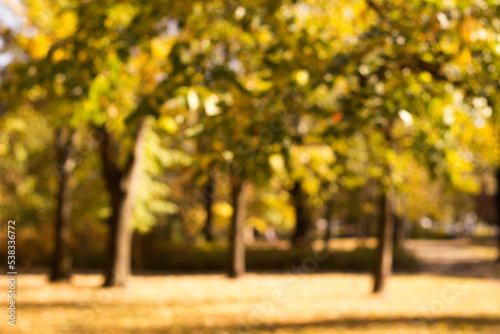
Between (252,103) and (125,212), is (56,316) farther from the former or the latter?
(252,103)

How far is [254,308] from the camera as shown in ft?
34.0

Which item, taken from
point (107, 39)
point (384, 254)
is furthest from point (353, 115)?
point (384, 254)

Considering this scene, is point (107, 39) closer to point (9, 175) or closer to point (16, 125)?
point (16, 125)

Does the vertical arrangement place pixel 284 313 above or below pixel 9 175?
below

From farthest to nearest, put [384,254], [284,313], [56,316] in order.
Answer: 1. [384,254]
2. [284,313]
3. [56,316]

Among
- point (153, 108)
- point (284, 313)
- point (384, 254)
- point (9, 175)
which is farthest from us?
point (9, 175)

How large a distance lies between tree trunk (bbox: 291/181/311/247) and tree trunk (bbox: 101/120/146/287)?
14568 mm

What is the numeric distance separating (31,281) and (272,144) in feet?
43.0

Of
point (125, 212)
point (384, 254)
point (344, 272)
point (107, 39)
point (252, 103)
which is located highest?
point (107, 39)

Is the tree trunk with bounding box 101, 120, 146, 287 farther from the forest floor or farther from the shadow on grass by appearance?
the shadow on grass

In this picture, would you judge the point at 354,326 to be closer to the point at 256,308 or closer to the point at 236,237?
the point at 256,308

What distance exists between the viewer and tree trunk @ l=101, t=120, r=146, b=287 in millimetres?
13164

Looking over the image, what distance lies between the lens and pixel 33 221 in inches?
993

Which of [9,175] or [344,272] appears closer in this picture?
[344,272]
